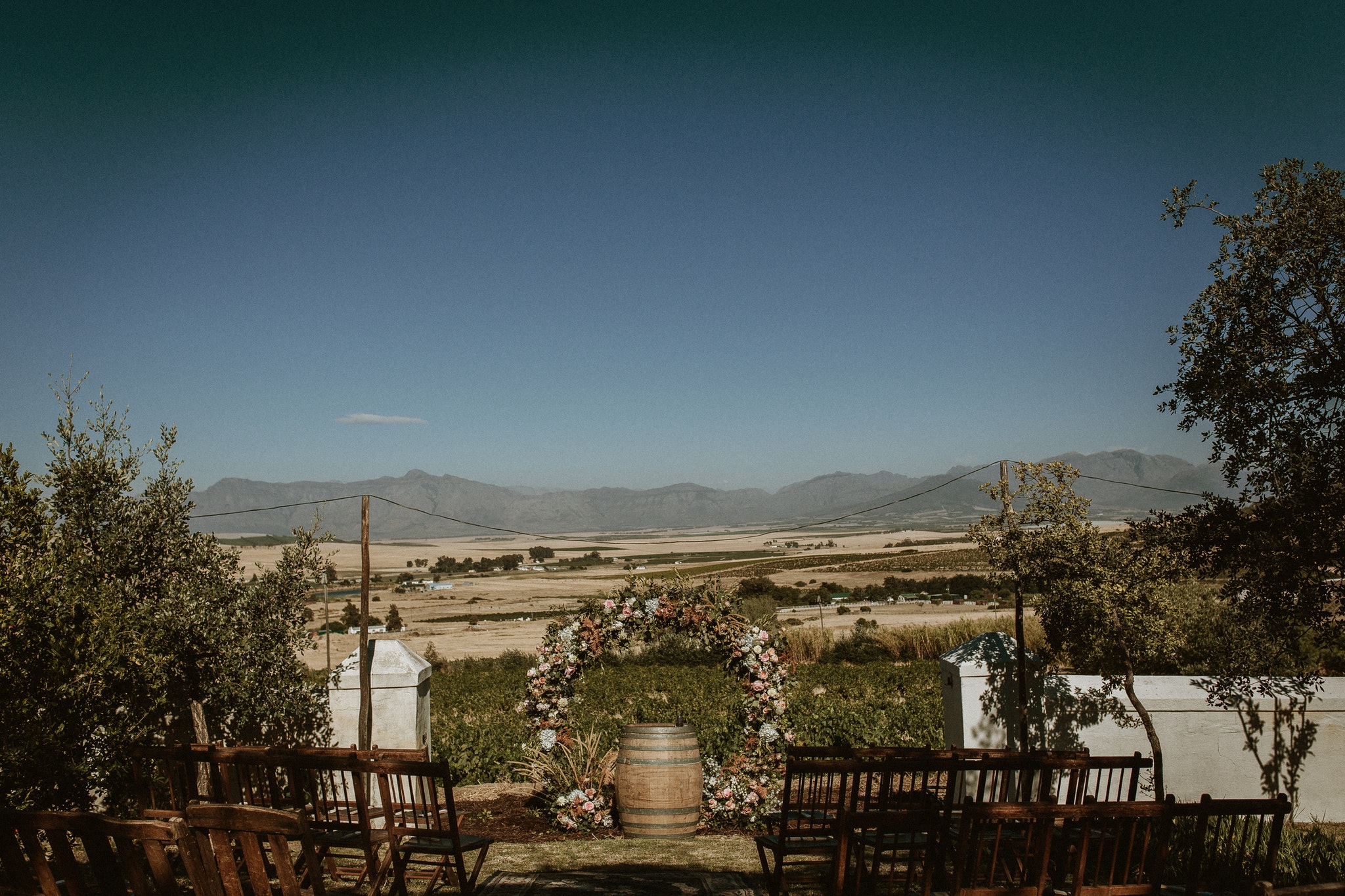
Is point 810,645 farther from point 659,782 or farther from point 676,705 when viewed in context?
point 659,782

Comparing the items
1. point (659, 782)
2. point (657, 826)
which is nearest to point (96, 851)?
point (659, 782)

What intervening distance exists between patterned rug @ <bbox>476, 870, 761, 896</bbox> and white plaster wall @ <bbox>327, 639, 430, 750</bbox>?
2.99 meters

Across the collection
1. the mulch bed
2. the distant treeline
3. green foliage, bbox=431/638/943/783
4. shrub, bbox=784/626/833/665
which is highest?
the mulch bed

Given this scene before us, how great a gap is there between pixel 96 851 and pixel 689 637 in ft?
23.4

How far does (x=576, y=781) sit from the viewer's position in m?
9.87

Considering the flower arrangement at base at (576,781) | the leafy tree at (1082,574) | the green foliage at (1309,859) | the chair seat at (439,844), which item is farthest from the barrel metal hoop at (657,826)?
the green foliage at (1309,859)

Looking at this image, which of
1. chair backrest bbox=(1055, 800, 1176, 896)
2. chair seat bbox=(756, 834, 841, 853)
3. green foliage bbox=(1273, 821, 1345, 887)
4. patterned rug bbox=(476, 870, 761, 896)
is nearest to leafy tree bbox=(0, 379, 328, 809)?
patterned rug bbox=(476, 870, 761, 896)

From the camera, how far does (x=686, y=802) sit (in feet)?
29.3

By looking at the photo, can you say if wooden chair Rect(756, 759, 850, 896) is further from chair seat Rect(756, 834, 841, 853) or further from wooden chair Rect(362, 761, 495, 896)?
wooden chair Rect(362, 761, 495, 896)

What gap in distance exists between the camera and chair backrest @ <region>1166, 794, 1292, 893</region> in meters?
4.43

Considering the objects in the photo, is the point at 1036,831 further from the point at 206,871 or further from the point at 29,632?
the point at 29,632

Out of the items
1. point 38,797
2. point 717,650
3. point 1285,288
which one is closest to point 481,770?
point 717,650

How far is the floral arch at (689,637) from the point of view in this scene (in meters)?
10.0

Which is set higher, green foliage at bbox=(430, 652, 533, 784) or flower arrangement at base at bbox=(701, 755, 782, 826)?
flower arrangement at base at bbox=(701, 755, 782, 826)
